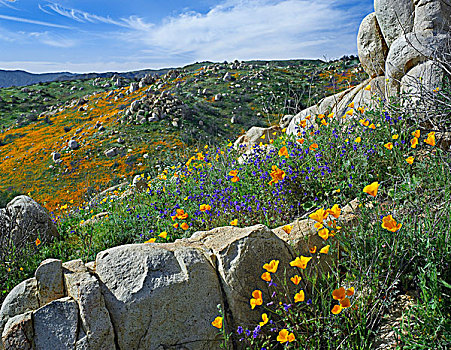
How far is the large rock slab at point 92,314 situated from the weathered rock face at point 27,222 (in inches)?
165

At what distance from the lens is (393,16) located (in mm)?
7035

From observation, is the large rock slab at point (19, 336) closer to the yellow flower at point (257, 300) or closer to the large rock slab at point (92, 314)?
the large rock slab at point (92, 314)

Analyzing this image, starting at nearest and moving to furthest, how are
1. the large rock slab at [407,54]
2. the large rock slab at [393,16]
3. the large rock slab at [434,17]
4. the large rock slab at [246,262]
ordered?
the large rock slab at [246,262], the large rock slab at [407,54], the large rock slab at [434,17], the large rock slab at [393,16]

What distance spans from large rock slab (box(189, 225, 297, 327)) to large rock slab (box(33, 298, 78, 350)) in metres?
1.08

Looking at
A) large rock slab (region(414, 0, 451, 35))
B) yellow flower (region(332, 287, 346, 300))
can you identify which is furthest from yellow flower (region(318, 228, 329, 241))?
large rock slab (region(414, 0, 451, 35))

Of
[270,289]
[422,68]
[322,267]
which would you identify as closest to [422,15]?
[422,68]

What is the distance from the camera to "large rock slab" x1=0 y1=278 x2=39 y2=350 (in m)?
2.74

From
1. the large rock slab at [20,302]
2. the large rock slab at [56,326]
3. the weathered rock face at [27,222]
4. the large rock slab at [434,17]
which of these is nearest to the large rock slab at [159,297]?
the large rock slab at [56,326]

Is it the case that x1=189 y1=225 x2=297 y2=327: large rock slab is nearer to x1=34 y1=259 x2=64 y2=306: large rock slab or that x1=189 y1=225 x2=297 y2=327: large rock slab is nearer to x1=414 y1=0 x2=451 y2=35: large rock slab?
x1=34 y1=259 x2=64 y2=306: large rock slab

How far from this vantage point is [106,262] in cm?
272

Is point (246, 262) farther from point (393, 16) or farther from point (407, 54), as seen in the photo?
point (393, 16)

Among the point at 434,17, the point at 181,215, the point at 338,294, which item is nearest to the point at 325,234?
the point at 338,294

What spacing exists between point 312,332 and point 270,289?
17.3 inches

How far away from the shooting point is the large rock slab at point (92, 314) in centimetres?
233
